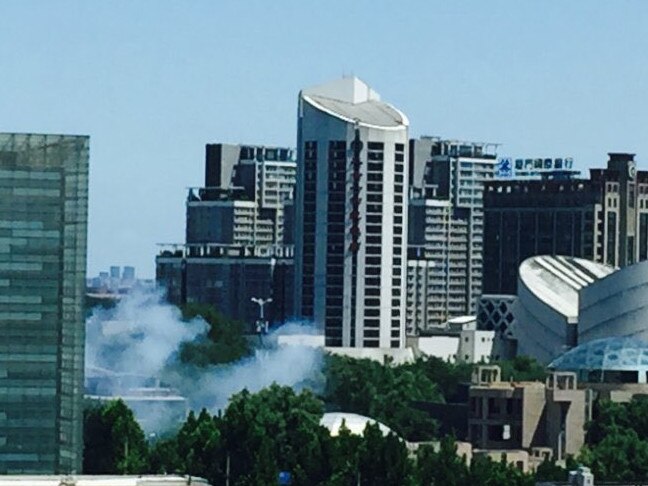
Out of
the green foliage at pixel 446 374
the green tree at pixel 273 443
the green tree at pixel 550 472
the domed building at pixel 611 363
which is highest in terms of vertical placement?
the domed building at pixel 611 363

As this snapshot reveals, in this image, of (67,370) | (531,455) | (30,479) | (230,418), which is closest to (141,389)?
(531,455)

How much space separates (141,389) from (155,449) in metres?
40.2

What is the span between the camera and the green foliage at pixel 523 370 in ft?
572

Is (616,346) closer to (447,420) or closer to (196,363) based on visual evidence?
(447,420)

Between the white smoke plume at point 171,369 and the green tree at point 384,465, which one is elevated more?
the white smoke plume at point 171,369

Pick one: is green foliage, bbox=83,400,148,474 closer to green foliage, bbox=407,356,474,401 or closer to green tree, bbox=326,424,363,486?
green tree, bbox=326,424,363,486

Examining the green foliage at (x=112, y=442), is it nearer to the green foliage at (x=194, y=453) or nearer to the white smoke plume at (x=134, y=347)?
the green foliage at (x=194, y=453)

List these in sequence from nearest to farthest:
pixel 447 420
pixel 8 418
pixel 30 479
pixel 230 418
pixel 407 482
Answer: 1. pixel 30 479
2. pixel 8 418
3. pixel 407 482
4. pixel 230 418
5. pixel 447 420

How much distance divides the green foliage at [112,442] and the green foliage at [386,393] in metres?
36.6

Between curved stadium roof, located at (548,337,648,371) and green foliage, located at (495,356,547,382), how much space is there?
20.4 feet

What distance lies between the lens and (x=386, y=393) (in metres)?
176

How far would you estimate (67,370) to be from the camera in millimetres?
112375

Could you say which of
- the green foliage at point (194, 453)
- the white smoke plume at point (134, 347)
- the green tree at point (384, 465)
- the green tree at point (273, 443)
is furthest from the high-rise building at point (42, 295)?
the white smoke plume at point (134, 347)

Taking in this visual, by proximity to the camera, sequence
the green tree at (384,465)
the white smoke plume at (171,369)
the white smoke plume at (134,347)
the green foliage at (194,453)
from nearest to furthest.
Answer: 1. the green tree at (384,465)
2. the green foliage at (194,453)
3. the white smoke plume at (171,369)
4. the white smoke plume at (134,347)
